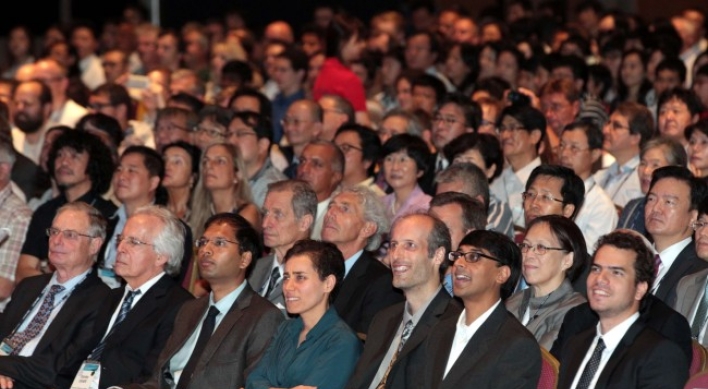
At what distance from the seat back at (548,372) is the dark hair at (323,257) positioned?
1009mm

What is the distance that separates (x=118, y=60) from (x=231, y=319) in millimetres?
6491

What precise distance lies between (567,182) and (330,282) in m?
1.41

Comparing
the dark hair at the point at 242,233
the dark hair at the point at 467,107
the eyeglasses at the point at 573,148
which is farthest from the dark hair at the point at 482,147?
the dark hair at the point at 242,233

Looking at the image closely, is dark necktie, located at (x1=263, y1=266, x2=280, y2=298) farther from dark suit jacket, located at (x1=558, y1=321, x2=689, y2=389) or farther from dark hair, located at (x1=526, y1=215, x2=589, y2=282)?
dark suit jacket, located at (x1=558, y1=321, x2=689, y2=389)

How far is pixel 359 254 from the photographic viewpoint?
20.8 ft

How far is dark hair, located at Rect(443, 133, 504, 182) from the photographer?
7492 millimetres

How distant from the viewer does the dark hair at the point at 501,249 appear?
207 inches

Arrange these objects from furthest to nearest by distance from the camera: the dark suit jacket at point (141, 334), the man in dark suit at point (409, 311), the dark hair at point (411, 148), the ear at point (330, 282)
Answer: the dark hair at point (411, 148)
the dark suit jacket at point (141, 334)
the ear at point (330, 282)
the man in dark suit at point (409, 311)

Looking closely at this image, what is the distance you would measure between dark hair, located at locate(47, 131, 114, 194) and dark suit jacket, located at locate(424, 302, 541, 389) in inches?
119

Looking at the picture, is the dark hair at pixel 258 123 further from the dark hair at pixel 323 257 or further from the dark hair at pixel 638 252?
the dark hair at pixel 638 252

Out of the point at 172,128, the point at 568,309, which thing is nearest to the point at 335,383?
the point at 568,309

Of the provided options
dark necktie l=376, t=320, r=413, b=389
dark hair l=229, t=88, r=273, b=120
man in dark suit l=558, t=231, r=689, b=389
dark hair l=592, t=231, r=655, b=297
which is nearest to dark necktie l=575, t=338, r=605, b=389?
man in dark suit l=558, t=231, r=689, b=389

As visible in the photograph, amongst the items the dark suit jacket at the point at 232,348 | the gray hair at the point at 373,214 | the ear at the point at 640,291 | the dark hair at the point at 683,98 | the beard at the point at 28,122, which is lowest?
the dark suit jacket at the point at 232,348

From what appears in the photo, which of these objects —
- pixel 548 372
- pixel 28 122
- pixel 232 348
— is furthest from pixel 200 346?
pixel 28 122
